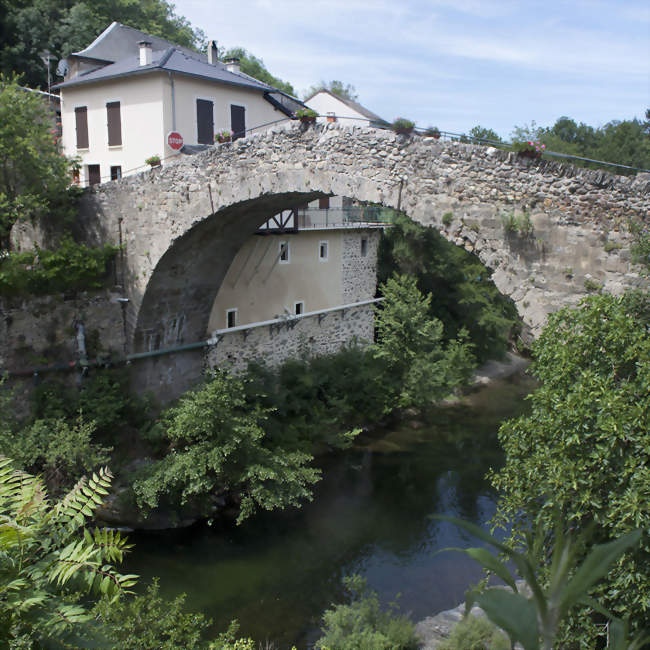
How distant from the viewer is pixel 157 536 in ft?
31.7

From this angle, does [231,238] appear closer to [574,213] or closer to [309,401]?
[309,401]

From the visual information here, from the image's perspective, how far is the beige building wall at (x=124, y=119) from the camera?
13.0 metres

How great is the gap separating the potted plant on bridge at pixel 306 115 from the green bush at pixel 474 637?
6.92 m

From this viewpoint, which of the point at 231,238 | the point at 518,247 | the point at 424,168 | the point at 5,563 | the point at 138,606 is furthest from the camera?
the point at 231,238

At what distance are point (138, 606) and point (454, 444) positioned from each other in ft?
30.8

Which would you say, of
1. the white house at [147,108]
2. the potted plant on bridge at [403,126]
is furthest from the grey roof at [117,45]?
the potted plant on bridge at [403,126]

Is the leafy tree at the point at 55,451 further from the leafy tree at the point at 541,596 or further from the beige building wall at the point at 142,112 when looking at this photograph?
the leafy tree at the point at 541,596

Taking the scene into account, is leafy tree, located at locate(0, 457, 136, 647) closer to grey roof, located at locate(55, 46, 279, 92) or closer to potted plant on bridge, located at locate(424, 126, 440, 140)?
potted plant on bridge, located at locate(424, 126, 440, 140)

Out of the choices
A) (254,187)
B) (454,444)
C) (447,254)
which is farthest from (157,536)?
(447,254)

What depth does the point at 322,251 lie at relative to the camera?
52.0ft

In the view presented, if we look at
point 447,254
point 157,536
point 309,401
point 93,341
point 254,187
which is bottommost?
point 157,536

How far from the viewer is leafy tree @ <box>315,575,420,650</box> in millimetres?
6184

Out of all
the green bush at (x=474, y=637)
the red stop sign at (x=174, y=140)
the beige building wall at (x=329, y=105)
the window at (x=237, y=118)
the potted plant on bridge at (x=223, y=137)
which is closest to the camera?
the green bush at (x=474, y=637)

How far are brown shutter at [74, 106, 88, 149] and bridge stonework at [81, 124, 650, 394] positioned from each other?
358 centimetres
